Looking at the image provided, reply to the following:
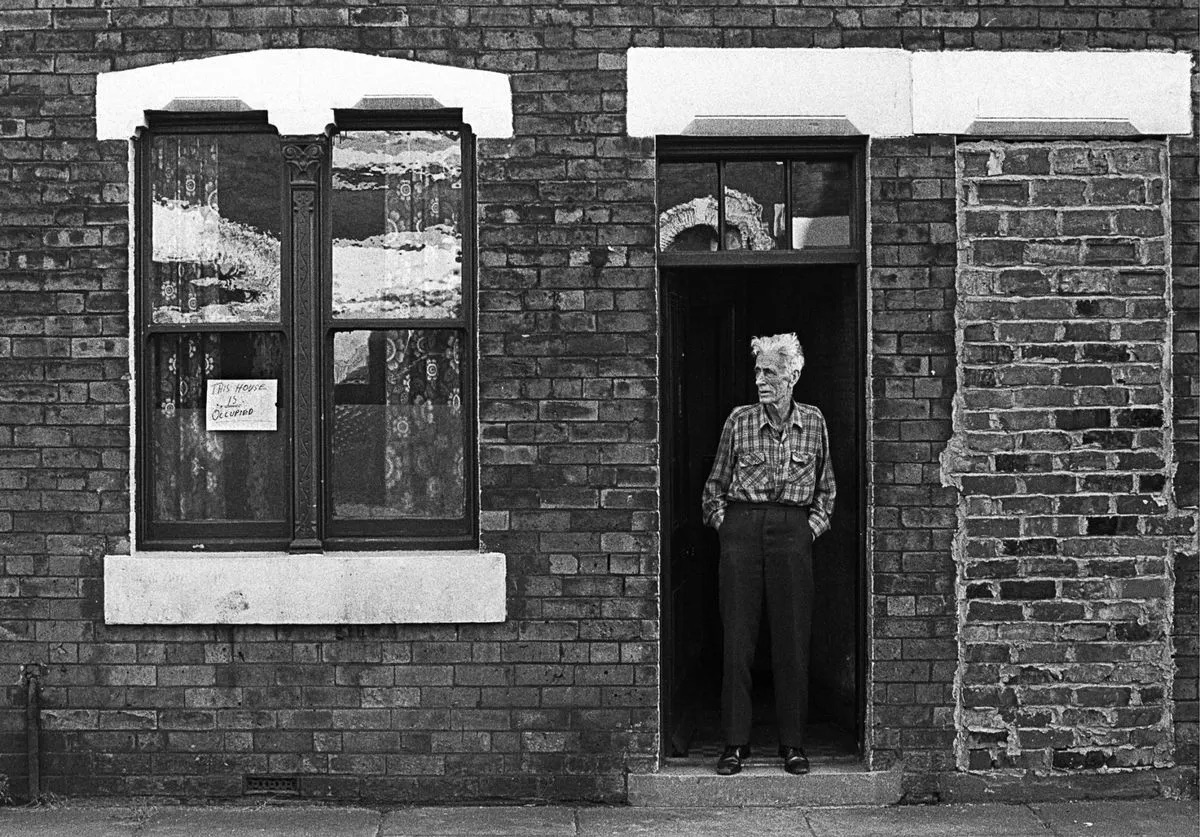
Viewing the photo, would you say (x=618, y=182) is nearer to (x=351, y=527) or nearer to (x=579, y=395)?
(x=579, y=395)

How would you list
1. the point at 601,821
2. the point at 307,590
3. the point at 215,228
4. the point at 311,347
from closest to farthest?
the point at 601,821 < the point at 307,590 < the point at 311,347 < the point at 215,228

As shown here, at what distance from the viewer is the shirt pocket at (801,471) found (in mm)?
6570

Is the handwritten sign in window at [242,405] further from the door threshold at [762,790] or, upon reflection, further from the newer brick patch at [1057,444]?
the newer brick patch at [1057,444]

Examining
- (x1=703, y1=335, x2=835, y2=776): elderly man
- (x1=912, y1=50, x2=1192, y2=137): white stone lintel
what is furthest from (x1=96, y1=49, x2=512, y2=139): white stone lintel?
(x1=912, y1=50, x2=1192, y2=137): white stone lintel

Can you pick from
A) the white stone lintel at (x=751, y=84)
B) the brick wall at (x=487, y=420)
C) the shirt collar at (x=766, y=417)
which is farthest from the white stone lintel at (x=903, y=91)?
the shirt collar at (x=766, y=417)

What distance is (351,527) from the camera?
6.63m

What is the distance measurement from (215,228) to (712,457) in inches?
117

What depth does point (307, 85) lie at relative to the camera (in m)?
6.44

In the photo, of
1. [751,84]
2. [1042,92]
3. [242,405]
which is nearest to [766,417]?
[751,84]

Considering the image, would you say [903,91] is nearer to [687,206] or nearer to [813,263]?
[813,263]

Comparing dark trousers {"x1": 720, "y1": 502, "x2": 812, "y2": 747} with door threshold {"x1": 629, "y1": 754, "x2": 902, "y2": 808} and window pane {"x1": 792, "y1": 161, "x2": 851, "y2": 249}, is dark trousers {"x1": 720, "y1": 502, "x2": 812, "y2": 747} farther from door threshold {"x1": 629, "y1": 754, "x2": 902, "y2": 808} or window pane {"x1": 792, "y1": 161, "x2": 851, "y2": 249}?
window pane {"x1": 792, "y1": 161, "x2": 851, "y2": 249}

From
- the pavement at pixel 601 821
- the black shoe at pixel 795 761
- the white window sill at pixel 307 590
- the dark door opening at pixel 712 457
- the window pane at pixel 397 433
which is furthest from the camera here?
the dark door opening at pixel 712 457

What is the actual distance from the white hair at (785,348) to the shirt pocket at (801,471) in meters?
0.41

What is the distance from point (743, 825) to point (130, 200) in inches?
156
